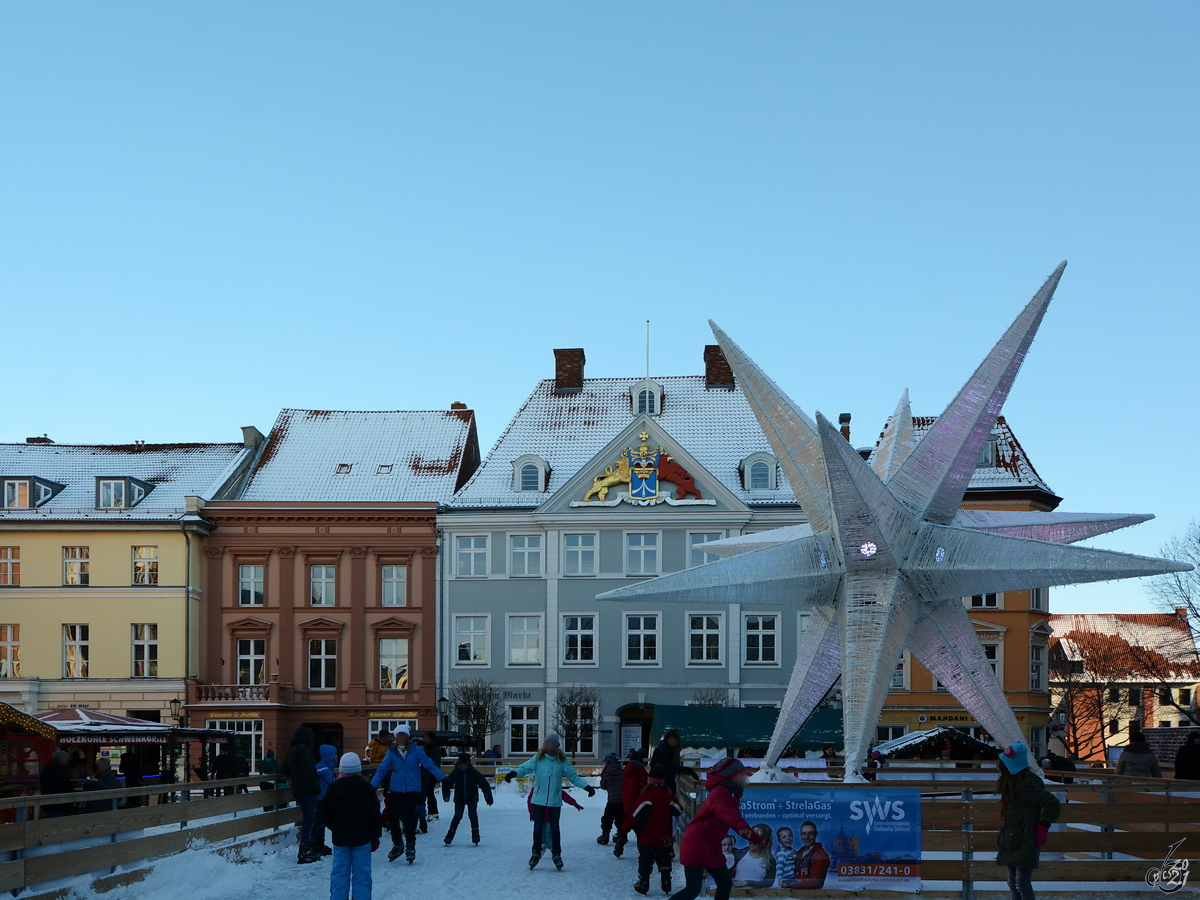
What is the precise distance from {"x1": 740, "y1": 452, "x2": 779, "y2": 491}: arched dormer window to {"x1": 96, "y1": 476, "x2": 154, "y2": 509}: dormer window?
2160 centimetres

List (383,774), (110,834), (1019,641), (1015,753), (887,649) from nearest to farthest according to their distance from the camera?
(1015,753), (110,834), (383,774), (887,649), (1019,641)

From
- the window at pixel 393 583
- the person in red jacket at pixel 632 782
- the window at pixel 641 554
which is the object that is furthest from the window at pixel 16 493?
the person in red jacket at pixel 632 782

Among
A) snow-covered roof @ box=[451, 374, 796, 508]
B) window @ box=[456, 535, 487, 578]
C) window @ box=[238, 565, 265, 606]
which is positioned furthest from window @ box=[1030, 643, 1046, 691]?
window @ box=[238, 565, 265, 606]

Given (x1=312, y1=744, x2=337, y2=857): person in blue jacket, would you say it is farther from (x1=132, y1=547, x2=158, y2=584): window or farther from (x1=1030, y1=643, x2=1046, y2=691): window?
(x1=1030, y1=643, x2=1046, y2=691): window

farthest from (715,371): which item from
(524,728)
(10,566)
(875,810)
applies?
(875,810)

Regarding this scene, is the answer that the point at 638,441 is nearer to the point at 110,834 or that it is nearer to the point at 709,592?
the point at 709,592

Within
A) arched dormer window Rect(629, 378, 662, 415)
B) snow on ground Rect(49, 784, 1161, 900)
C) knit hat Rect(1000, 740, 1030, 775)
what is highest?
arched dormer window Rect(629, 378, 662, 415)

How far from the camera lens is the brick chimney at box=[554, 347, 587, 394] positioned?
5828 centimetres

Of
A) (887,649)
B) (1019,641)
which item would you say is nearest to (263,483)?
(1019,641)

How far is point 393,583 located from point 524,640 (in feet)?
16.7

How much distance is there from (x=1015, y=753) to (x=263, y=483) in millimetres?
Answer: 44194

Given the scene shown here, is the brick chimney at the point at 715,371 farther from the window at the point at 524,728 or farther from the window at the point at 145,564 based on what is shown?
the window at the point at 145,564

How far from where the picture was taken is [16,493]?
53.1 metres

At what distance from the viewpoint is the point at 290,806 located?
22.9 meters
